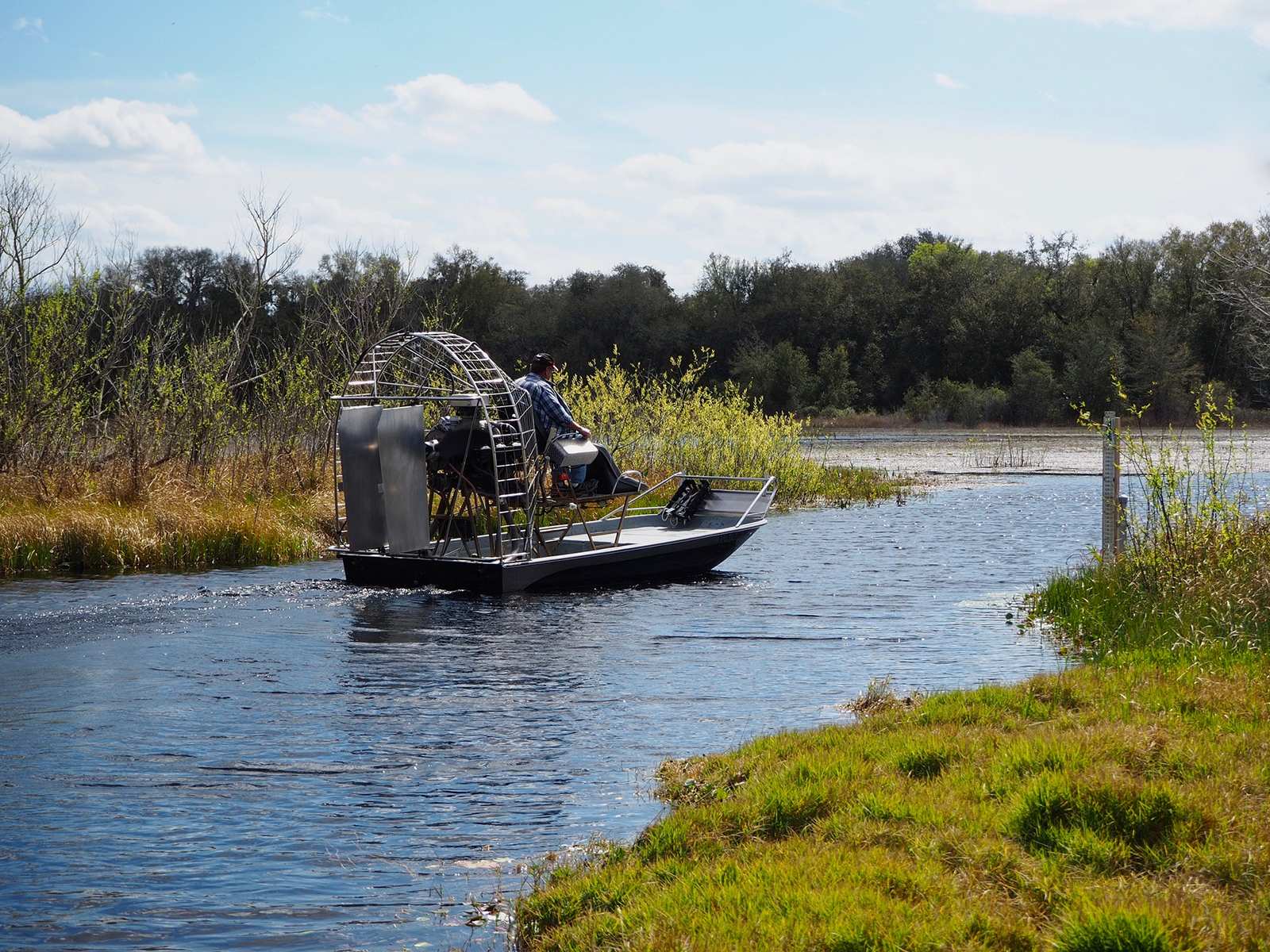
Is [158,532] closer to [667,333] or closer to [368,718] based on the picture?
[368,718]

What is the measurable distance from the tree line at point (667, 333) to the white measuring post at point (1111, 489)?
12.2 m

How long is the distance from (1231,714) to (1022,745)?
1.44m

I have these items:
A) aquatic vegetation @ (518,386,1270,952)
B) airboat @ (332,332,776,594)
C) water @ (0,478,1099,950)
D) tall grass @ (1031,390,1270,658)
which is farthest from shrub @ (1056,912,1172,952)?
airboat @ (332,332,776,594)

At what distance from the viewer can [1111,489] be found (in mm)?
12953

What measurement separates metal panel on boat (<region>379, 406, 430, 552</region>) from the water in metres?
0.74

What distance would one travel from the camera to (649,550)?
604 inches

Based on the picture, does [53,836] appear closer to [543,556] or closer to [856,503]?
[543,556]

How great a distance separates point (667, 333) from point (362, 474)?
60.6 meters

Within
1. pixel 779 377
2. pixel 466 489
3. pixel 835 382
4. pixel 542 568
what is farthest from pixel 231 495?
pixel 835 382

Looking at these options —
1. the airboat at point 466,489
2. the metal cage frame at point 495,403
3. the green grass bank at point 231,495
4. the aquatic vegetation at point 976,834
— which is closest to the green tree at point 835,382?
the green grass bank at point 231,495

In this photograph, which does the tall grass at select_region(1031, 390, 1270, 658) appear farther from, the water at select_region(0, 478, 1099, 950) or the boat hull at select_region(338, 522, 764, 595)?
the boat hull at select_region(338, 522, 764, 595)

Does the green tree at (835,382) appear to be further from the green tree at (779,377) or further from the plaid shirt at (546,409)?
the plaid shirt at (546,409)

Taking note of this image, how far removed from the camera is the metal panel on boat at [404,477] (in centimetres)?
1328

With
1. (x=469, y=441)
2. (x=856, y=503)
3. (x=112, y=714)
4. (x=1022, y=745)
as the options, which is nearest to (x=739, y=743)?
(x=1022, y=745)
